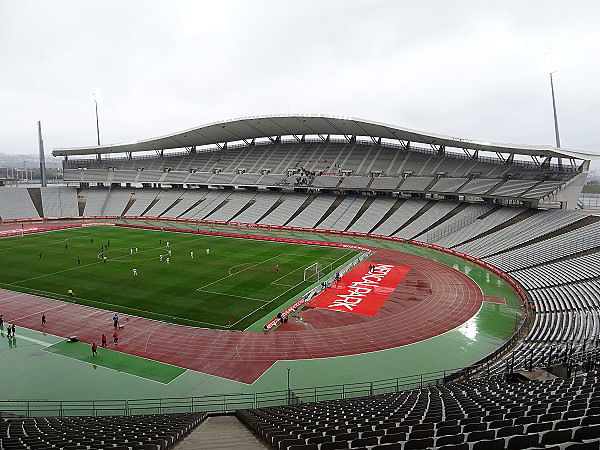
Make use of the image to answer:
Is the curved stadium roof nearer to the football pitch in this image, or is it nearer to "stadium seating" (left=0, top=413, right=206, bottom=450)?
the football pitch

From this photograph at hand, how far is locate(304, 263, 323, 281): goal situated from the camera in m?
36.3

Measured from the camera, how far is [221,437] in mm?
11836

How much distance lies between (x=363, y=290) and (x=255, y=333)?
11751 mm

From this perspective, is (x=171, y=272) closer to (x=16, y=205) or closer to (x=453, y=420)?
(x=453, y=420)

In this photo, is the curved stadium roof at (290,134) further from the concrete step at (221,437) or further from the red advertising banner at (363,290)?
the concrete step at (221,437)

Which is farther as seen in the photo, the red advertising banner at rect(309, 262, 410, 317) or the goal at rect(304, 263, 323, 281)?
the goal at rect(304, 263, 323, 281)

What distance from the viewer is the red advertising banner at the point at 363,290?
2919cm

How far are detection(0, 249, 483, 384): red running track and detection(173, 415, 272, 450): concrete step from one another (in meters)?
5.33

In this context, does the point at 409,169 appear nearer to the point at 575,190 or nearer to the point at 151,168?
the point at 575,190

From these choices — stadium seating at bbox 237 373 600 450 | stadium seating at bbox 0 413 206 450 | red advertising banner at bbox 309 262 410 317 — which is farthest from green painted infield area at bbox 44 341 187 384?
red advertising banner at bbox 309 262 410 317

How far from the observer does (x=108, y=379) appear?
19.2 meters

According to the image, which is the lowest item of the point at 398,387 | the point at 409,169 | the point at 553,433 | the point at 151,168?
the point at 398,387

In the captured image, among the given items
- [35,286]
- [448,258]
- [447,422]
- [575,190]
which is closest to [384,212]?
[448,258]

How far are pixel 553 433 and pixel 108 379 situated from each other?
19001 mm
